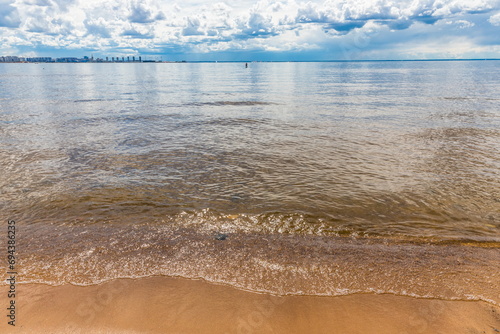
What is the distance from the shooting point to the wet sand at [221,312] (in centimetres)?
543

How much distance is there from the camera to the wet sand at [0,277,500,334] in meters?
5.43

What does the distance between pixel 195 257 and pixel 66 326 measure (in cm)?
301

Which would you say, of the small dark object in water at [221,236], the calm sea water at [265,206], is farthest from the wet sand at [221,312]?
the small dark object in water at [221,236]

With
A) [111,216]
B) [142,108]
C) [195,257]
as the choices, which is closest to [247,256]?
[195,257]

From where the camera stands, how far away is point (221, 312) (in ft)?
18.9

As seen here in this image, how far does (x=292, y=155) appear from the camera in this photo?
1688cm

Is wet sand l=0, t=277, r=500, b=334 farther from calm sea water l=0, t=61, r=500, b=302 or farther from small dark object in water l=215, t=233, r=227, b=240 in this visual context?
small dark object in water l=215, t=233, r=227, b=240

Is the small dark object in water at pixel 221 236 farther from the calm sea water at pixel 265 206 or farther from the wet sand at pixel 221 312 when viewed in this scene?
the wet sand at pixel 221 312

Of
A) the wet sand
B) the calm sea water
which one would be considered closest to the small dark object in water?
the calm sea water

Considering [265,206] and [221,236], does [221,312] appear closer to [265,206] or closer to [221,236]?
[221,236]

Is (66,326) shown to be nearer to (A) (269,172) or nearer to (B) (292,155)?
(A) (269,172)

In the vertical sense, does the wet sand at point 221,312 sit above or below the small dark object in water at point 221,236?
above

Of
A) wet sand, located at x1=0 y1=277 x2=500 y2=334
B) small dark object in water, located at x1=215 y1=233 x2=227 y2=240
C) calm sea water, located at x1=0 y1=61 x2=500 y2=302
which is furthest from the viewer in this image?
small dark object in water, located at x1=215 y1=233 x2=227 y2=240

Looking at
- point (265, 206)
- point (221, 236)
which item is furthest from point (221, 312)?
point (265, 206)
